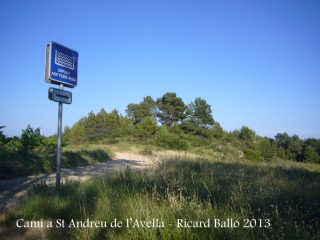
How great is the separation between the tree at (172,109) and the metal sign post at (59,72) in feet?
153

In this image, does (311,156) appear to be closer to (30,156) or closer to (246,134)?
(246,134)

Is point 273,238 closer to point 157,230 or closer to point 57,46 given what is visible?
point 157,230

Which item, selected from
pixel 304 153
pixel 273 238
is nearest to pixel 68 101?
pixel 273 238

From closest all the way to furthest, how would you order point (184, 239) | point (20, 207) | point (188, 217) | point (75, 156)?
point (184, 239) < point (188, 217) < point (20, 207) < point (75, 156)

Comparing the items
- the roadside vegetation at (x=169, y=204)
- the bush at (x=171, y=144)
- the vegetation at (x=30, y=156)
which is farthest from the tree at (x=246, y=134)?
the roadside vegetation at (x=169, y=204)

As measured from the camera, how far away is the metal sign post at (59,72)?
16.3ft

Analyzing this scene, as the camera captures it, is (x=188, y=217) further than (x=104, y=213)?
No

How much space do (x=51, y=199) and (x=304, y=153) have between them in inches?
2231

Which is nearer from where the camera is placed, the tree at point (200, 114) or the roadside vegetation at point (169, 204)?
the roadside vegetation at point (169, 204)

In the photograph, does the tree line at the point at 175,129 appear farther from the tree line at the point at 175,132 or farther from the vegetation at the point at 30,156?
the vegetation at the point at 30,156

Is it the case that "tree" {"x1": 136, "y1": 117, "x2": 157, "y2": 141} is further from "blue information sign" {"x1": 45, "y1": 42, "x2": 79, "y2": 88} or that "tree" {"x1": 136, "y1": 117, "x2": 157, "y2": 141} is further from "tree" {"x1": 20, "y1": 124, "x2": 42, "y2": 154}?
"blue information sign" {"x1": 45, "y1": 42, "x2": 79, "y2": 88}

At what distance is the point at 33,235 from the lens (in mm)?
3615

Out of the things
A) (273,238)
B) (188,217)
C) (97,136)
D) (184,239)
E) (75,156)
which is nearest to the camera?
(273,238)

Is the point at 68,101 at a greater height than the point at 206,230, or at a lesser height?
greater
